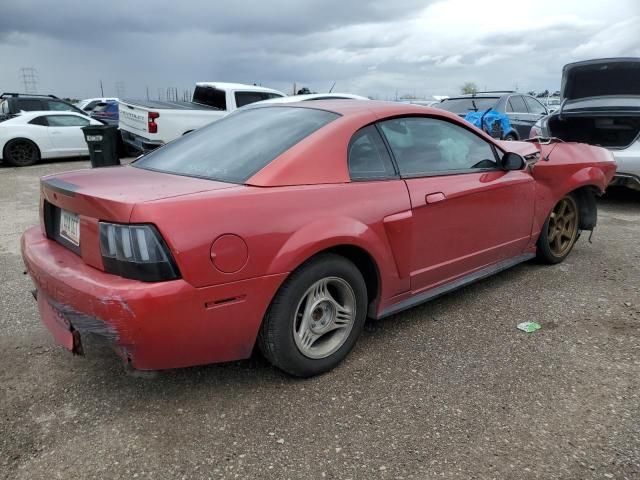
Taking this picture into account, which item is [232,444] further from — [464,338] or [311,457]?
[464,338]

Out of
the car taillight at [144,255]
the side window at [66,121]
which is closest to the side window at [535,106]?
the side window at [66,121]

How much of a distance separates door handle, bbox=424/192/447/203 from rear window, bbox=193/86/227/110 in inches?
314

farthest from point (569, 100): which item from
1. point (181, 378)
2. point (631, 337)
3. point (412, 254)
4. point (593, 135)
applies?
point (181, 378)

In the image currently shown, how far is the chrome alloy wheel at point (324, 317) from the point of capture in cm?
263

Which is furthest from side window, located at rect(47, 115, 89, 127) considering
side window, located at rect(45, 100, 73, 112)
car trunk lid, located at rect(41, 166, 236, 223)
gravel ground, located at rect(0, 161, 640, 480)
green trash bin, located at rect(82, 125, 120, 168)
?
car trunk lid, located at rect(41, 166, 236, 223)

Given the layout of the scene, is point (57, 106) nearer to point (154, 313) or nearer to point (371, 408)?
point (154, 313)

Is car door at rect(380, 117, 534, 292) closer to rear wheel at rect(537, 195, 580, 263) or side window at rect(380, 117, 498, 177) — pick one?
side window at rect(380, 117, 498, 177)

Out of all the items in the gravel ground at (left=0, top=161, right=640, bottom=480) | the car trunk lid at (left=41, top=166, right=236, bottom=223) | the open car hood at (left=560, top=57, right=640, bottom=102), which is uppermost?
the open car hood at (left=560, top=57, right=640, bottom=102)

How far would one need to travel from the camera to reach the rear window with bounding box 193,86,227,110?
10.4 m

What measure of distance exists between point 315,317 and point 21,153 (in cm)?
1130

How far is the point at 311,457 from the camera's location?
2.14 metres

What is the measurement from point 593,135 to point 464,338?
5.41 meters

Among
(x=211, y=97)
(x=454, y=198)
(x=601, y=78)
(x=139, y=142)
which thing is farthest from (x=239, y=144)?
(x=211, y=97)

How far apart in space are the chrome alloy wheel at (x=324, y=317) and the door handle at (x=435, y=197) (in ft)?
2.50
